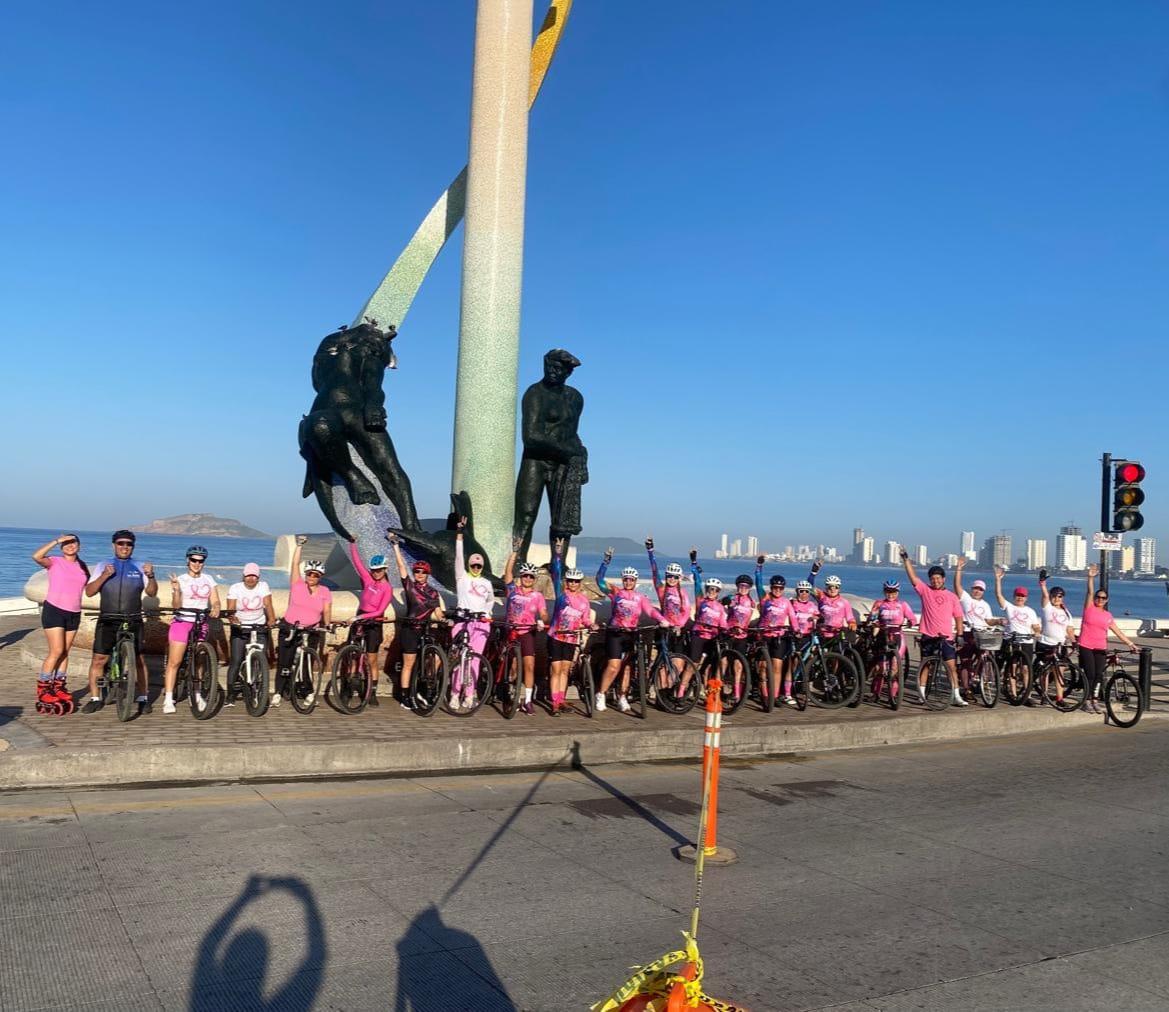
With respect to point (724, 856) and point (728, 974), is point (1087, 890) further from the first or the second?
point (728, 974)

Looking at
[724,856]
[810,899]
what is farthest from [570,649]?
[810,899]

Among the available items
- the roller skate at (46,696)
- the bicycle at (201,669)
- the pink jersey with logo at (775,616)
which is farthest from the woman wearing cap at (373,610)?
the pink jersey with logo at (775,616)

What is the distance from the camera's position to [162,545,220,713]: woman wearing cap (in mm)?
9406

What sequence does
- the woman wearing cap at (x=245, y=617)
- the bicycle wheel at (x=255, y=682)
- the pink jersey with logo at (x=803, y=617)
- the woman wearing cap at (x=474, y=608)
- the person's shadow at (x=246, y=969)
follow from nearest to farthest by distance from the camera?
the person's shadow at (x=246, y=969)
the bicycle wheel at (x=255, y=682)
the woman wearing cap at (x=245, y=617)
the woman wearing cap at (x=474, y=608)
the pink jersey with logo at (x=803, y=617)

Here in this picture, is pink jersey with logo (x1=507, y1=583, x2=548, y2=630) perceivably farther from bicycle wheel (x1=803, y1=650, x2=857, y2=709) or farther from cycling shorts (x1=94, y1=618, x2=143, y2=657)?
bicycle wheel (x1=803, y1=650, x2=857, y2=709)

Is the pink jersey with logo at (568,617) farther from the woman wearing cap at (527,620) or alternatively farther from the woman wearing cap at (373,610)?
the woman wearing cap at (373,610)

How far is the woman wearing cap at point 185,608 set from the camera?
9406mm

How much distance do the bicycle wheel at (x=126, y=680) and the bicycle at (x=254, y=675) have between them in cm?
99

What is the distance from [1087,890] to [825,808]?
2.13 meters

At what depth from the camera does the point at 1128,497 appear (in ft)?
45.4

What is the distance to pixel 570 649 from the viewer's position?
10.8m

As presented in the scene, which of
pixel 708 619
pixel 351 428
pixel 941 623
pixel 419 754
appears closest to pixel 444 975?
pixel 419 754

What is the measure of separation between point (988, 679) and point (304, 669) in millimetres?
8556

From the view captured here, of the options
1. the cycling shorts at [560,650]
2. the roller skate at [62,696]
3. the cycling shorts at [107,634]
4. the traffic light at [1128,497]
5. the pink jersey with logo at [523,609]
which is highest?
the traffic light at [1128,497]
